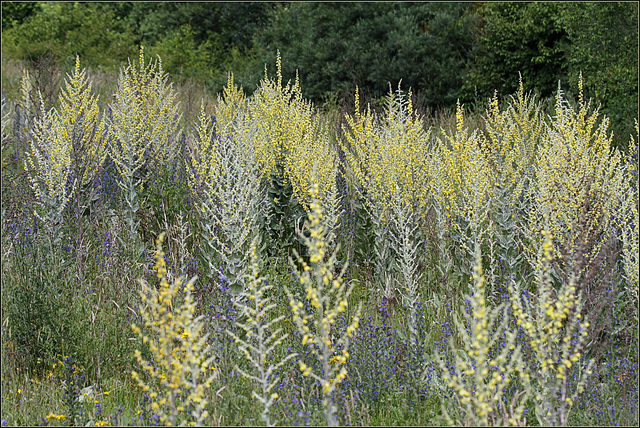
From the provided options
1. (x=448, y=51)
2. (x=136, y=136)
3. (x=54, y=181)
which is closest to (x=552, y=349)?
(x=54, y=181)

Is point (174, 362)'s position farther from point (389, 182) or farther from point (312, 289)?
point (389, 182)

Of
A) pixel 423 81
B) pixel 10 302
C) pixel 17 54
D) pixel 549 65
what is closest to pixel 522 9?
pixel 549 65

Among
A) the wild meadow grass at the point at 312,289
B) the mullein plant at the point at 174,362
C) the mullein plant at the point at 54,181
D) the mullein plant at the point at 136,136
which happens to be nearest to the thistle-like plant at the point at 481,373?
the wild meadow grass at the point at 312,289

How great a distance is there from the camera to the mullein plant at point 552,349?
262 centimetres

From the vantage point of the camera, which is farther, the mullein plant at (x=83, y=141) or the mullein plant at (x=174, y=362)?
the mullein plant at (x=83, y=141)

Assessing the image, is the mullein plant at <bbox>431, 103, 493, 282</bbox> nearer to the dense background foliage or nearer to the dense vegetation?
the dense vegetation

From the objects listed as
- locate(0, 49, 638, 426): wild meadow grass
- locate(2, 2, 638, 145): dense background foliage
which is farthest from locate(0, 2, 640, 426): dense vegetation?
locate(2, 2, 638, 145): dense background foliage

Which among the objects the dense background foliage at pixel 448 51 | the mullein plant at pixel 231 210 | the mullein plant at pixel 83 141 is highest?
the dense background foliage at pixel 448 51

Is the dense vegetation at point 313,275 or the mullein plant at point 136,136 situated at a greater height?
the mullein plant at point 136,136

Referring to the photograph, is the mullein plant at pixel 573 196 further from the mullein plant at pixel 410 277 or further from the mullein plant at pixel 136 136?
the mullein plant at pixel 136 136

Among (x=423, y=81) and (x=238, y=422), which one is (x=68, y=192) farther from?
(x=423, y=81)

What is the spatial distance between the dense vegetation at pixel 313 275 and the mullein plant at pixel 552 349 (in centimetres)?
3

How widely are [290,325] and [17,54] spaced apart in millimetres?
19547

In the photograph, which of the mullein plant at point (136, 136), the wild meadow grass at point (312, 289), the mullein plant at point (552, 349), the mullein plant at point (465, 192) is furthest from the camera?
the mullein plant at point (136, 136)
